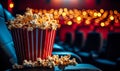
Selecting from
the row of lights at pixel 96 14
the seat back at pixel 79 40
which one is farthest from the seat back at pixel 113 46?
the row of lights at pixel 96 14

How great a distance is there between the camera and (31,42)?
1.75 m

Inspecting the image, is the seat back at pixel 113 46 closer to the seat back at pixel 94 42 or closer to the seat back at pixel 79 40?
the seat back at pixel 94 42

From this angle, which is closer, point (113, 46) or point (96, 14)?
point (113, 46)

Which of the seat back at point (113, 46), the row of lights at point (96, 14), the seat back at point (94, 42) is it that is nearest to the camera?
the seat back at point (113, 46)

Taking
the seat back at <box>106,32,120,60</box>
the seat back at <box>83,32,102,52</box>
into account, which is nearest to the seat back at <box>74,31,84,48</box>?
the seat back at <box>83,32,102,52</box>

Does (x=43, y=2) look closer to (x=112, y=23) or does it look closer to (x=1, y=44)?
(x=112, y=23)

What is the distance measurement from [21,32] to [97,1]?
10605 millimetres

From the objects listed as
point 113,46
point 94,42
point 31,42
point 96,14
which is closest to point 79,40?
point 94,42

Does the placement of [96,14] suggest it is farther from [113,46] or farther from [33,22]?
[33,22]

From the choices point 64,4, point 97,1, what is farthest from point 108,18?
point 64,4

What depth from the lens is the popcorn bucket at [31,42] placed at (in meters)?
1.74

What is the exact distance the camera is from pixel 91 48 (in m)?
7.40

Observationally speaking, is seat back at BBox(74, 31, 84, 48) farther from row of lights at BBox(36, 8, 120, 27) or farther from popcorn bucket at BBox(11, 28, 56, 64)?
popcorn bucket at BBox(11, 28, 56, 64)

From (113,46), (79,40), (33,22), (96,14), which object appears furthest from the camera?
(96,14)
